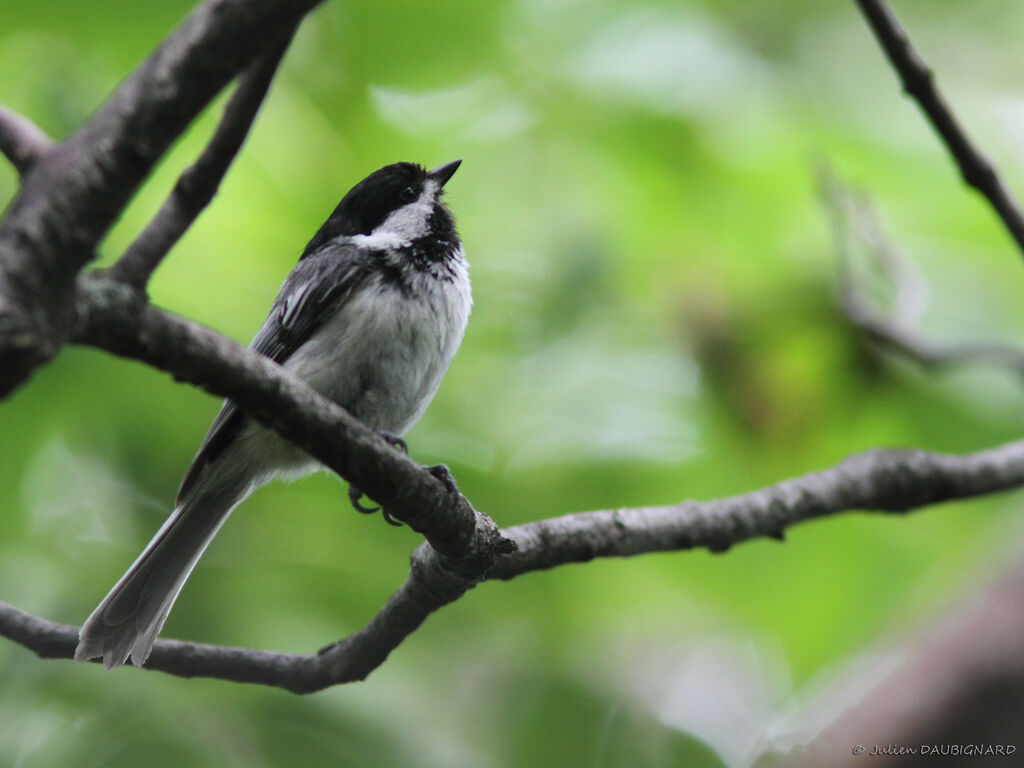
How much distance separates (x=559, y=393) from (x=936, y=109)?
1909 mm

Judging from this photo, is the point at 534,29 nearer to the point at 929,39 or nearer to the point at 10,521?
the point at 929,39

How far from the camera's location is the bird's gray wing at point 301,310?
3361mm

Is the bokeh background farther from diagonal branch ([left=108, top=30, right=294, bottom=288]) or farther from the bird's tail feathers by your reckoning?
diagonal branch ([left=108, top=30, right=294, bottom=288])

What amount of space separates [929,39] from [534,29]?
2254mm

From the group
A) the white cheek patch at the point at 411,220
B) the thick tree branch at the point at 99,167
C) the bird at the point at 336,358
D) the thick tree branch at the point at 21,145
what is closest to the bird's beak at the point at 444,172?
the white cheek patch at the point at 411,220

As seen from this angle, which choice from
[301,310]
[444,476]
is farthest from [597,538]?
[301,310]

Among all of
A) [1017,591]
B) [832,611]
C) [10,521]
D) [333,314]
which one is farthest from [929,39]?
[10,521]

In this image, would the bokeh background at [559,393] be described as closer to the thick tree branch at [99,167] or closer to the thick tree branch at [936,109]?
the thick tree branch at [936,109]

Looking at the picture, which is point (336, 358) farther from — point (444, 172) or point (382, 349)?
point (444, 172)

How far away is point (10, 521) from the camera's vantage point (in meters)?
3.45

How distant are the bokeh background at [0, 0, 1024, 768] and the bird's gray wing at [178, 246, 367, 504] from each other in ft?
1.21

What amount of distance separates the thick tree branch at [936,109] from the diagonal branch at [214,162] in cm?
205

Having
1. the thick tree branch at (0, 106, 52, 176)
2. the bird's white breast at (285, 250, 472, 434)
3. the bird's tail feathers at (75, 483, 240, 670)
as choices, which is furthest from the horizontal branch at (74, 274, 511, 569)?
the bird's tail feathers at (75, 483, 240, 670)

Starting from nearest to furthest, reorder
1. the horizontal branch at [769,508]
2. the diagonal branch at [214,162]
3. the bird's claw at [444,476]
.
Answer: the diagonal branch at [214,162] → the bird's claw at [444,476] → the horizontal branch at [769,508]
